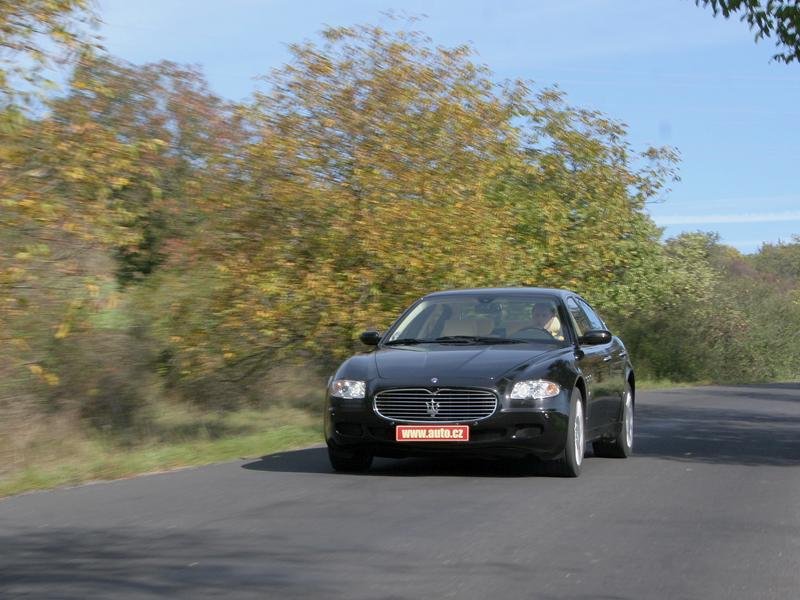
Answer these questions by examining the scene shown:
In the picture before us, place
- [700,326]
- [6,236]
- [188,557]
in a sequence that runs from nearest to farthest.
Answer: [188,557]
[6,236]
[700,326]

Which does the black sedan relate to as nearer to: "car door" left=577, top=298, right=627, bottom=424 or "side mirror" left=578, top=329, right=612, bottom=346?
"side mirror" left=578, top=329, right=612, bottom=346

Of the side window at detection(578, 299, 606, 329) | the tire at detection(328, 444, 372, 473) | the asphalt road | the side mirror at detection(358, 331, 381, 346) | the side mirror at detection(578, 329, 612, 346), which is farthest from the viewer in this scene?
the side window at detection(578, 299, 606, 329)

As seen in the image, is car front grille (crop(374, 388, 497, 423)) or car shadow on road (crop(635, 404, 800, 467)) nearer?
car front grille (crop(374, 388, 497, 423))

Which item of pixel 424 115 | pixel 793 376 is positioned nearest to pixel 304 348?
pixel 424 115

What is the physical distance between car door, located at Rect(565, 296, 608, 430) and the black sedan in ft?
0.06

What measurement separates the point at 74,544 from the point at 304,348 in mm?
11395

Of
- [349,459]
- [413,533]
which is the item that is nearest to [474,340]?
[349,459]

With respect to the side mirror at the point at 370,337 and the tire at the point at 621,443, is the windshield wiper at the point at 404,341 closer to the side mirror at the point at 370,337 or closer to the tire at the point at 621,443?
the side mirror at the point at 370,337

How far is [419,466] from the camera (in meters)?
12.1

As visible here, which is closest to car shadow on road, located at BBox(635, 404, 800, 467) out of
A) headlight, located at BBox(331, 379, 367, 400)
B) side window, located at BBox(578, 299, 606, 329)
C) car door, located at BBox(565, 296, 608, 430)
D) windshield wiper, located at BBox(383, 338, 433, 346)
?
car door, located at BBox(565, 296, 608, 430)

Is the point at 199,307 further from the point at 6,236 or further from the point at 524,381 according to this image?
the point at 524,381

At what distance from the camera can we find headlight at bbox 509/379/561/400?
10.8m

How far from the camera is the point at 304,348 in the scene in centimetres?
1897

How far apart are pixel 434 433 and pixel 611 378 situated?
113 inches
